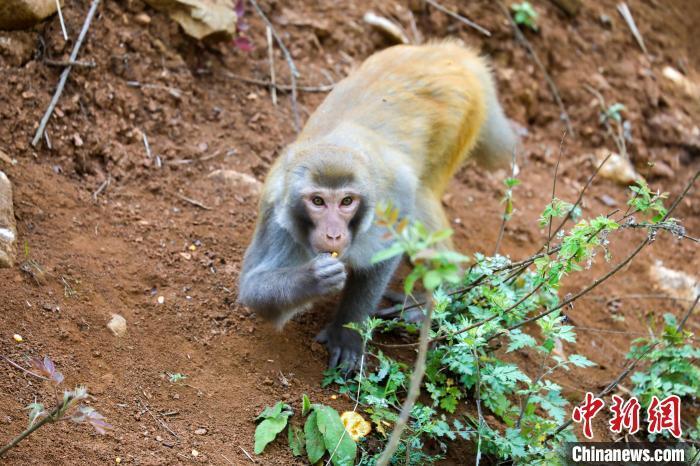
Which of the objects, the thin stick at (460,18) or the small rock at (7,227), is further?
the thin stick at (460,18)

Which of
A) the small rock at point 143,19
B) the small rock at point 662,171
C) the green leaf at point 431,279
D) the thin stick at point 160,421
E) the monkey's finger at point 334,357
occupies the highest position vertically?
the green leaf at point 431,279

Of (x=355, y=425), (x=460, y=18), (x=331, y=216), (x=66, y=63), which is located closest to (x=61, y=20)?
(x=66, y=63)

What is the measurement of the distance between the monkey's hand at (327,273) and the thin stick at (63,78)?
258 centimetres

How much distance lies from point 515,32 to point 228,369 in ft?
19.3

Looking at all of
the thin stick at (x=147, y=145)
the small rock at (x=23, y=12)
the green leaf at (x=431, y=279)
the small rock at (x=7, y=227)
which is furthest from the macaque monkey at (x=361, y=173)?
the small rock at (x=23, y=12)

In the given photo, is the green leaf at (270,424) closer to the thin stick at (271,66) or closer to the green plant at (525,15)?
the thin stick at (271,66)

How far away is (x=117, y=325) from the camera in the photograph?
541 centimetres

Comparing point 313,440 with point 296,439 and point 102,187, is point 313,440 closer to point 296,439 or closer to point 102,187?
point 296,439

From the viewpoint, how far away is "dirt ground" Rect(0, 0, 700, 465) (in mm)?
5043

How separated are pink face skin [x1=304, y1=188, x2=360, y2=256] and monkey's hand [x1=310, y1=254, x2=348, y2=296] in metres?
0.06

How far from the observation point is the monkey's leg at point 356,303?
19.6 feet

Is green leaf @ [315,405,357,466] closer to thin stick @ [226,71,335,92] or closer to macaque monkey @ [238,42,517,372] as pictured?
macaque monkey @ [238,42,517,372]

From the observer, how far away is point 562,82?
9.59 metres

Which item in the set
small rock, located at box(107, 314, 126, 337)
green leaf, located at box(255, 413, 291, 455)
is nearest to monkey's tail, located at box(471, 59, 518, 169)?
green leaf, located at box(255, 413, 291, 455)
